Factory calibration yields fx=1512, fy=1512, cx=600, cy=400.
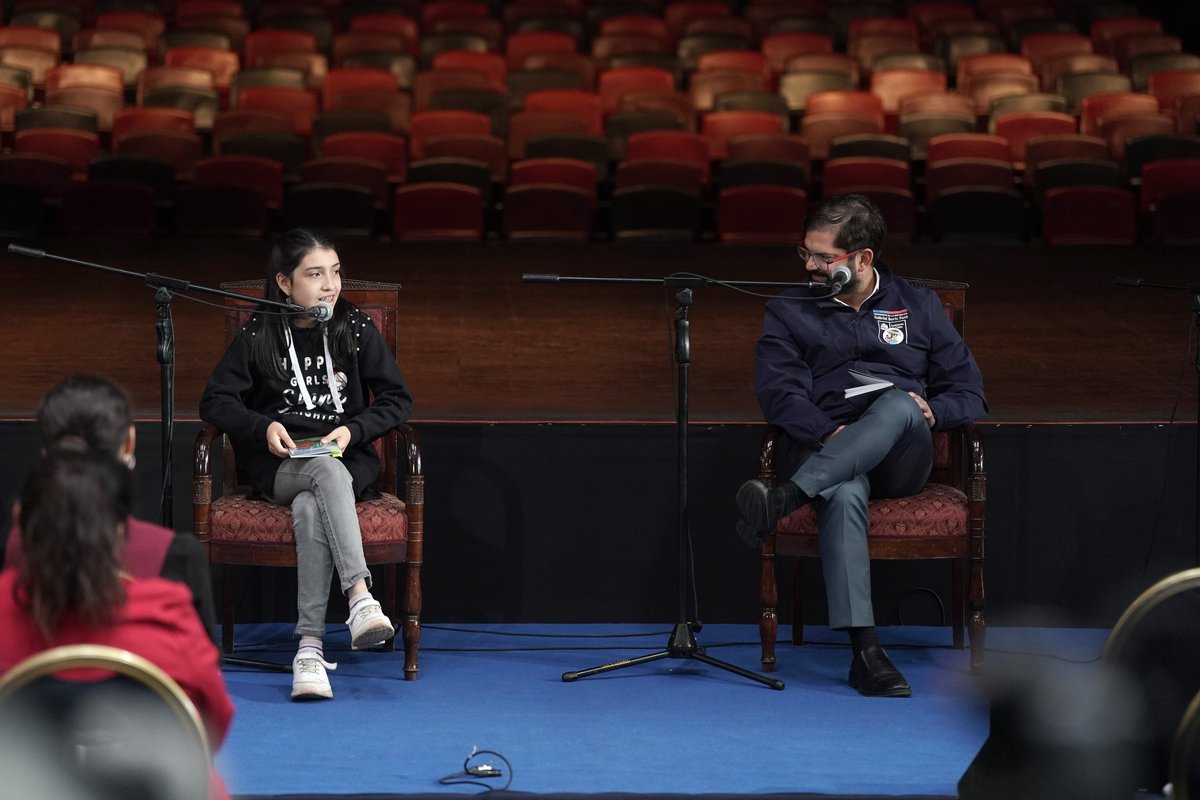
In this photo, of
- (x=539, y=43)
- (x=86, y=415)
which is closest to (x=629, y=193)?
(x=539, y=43)

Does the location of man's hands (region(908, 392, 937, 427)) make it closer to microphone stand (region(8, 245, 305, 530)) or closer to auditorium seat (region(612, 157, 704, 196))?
microphone stand (region(8, 245, 305, 530))

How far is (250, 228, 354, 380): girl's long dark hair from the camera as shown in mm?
3479

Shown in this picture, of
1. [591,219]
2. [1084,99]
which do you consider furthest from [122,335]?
[1084,99]

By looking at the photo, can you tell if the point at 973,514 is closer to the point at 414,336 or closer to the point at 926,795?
the point at 926,795

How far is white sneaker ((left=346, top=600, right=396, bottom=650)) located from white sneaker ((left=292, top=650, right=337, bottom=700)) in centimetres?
10

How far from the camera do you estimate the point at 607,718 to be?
10.4 feet

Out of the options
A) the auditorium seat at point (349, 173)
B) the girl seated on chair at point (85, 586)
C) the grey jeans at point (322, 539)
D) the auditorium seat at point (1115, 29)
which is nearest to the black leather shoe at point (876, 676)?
the grey jeans at point (322, 539)

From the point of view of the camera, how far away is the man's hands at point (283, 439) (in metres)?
3.41

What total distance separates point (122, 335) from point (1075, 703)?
4.42 m

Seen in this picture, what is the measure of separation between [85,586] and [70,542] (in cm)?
5

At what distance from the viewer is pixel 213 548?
135 inches

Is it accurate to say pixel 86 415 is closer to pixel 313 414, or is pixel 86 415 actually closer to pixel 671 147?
pixel 313 414

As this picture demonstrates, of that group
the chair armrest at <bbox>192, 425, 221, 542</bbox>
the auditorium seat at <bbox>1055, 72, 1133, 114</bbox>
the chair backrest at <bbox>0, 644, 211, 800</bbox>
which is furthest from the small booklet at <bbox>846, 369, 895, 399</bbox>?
the auditorium seat at <bbox>1055, 72, 1133, 114</bbox>

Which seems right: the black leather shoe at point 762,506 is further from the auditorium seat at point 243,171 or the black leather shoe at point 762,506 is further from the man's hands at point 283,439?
the auditorium seat at point 243,171
